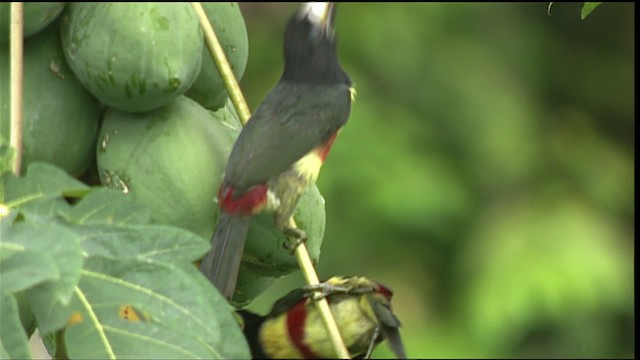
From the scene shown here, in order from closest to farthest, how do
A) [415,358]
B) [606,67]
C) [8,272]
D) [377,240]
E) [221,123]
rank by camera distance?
[8,272]
[221,123]
[415,358]
[377,240]
[606,67]

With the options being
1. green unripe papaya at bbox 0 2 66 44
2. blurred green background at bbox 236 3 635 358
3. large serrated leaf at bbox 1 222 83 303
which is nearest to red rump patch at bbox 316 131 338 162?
green unripe papaya at bbox 0 2 66 44

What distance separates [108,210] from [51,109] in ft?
0.44

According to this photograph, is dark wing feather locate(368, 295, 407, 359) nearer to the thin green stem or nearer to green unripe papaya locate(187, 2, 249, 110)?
green unripe papaya locate(187, 2, 249, 110)

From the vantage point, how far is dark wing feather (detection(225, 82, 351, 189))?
2.62ft

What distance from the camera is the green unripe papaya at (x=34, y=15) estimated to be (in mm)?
666

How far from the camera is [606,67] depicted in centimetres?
276

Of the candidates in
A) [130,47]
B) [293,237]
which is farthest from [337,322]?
[130,47]

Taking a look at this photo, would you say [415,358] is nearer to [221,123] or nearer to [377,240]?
[377,240]

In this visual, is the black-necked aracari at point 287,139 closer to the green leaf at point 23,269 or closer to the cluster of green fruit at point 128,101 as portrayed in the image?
the cluster of green fruit at point 128,101

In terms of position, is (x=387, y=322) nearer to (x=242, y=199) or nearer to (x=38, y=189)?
(x=242, y=199)

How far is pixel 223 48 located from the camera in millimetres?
743

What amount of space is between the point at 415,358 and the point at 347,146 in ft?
1.35

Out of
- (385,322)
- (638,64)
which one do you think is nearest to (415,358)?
(638,64)

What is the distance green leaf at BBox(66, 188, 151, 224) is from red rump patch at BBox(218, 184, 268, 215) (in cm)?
15
